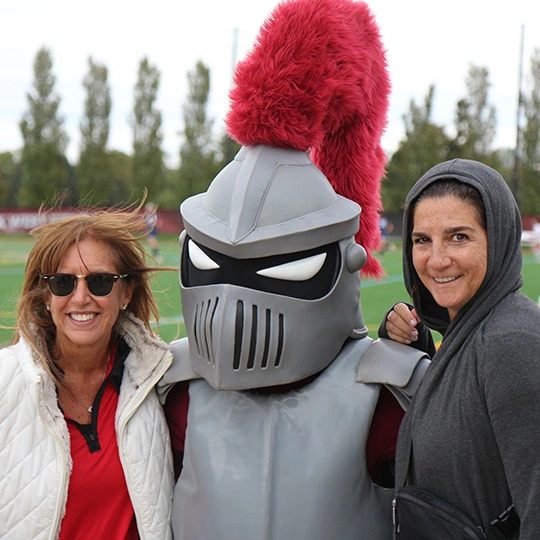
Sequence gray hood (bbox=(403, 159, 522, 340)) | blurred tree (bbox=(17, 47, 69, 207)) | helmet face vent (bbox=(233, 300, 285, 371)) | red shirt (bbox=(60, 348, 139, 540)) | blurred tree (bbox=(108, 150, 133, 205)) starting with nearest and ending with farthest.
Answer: gray hood (bbox=(403, 159, 522, 340)) → helmet face vent (bbox=(233, 300, 285, 371)) → red shirt (bbox=(60, 348, 139, 540)) → blurred tree (bbox=(17, 47, 69, 207)) → blurred tree (bbox=(108, 150, 133, 205))

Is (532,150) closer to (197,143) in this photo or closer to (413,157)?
(413,157)

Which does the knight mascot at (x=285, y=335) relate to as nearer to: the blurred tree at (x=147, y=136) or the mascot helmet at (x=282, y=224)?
the mascot helmet at (x=282, y=224)

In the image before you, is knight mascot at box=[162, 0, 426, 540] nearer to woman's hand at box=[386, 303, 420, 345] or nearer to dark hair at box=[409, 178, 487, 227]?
woman's hand at box=[386, 303, 420, 345]

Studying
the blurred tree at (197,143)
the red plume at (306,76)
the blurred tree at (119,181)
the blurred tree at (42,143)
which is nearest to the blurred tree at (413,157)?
the blurred tree at (197,143)

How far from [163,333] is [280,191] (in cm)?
639

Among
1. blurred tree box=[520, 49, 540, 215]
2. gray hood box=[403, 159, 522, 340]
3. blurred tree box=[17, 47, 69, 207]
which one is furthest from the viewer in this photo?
blurred tree box=[17, 47, 69, 207]

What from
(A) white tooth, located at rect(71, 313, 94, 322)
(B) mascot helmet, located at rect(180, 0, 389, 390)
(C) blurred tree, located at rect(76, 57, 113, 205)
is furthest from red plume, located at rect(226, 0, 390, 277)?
(C) blurred tree, located at rect(76, 57, 113, 205)

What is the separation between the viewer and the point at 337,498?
6.71 feet

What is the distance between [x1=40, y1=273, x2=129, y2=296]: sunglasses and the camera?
217 centimetres

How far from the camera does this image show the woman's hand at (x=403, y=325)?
2209mm

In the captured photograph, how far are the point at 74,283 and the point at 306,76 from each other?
955mm

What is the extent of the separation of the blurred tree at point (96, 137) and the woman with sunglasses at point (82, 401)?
32.2 metres

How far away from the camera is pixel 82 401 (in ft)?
7.33

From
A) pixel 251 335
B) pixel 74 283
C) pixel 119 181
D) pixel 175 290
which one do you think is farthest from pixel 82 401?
pixel 119 181
